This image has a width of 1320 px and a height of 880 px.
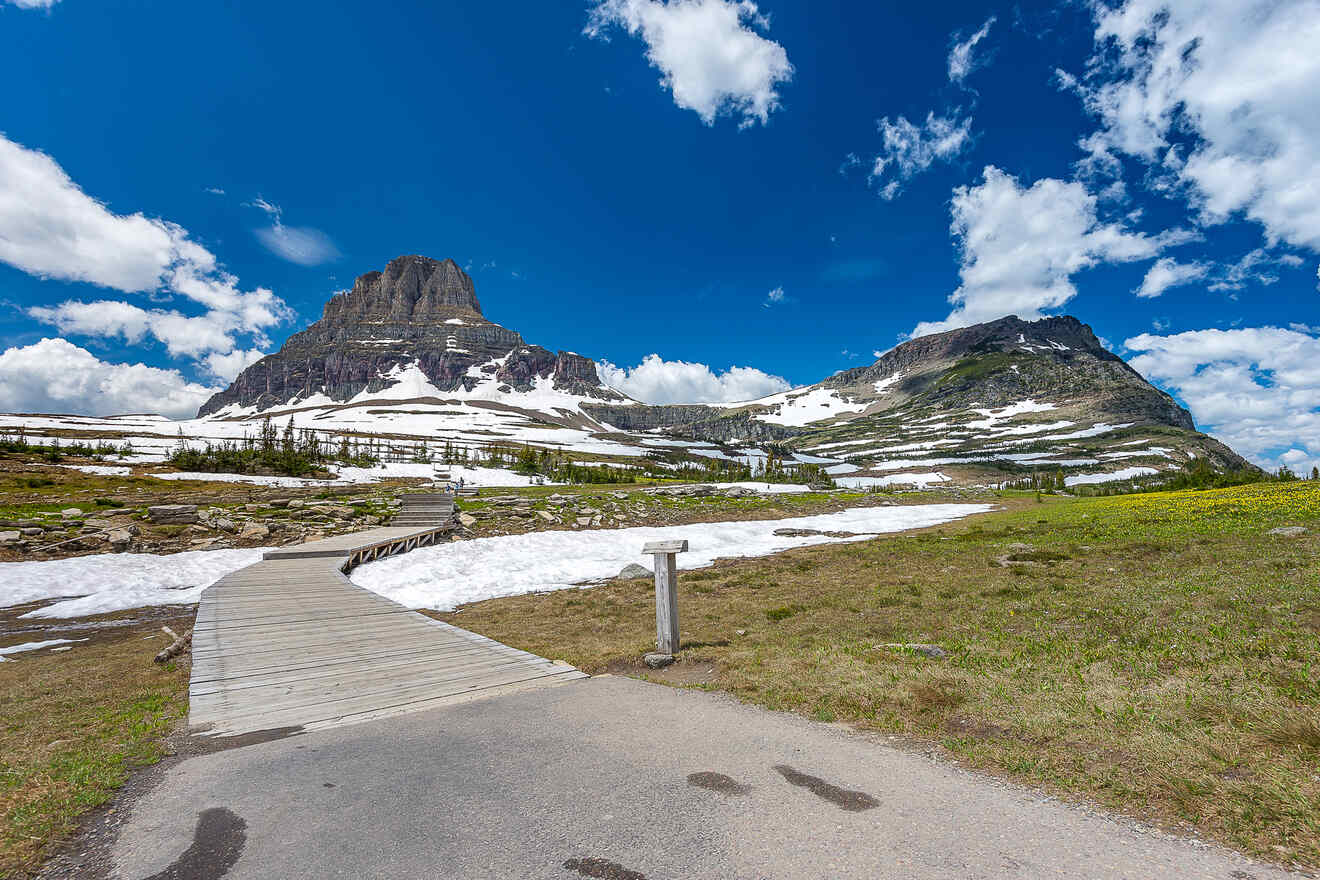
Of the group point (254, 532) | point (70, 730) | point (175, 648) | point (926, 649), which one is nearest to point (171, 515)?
point (254, 532)

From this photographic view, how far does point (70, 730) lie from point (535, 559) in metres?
18.2

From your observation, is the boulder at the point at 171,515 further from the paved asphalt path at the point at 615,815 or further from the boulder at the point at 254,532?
the paved asphalt path at the point at 615,815

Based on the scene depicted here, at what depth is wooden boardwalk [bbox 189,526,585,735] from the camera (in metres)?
7.82

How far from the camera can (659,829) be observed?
14.4ft

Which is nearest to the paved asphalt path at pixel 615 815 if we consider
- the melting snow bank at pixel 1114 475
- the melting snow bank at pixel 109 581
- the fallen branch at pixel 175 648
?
the fallen branch at pixel 175 648

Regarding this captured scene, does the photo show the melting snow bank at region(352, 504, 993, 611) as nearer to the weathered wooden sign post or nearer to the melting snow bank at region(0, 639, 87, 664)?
the weathered wooden sign post

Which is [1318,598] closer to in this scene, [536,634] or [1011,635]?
[1011,635]

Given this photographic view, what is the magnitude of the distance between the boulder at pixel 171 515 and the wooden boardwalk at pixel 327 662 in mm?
16488

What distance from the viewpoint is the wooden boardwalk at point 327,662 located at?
782 centimetres

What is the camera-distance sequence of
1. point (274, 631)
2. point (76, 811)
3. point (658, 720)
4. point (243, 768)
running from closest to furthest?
point (76, 811) < point (243, 768) < point (658, 720) < point (274, 631)

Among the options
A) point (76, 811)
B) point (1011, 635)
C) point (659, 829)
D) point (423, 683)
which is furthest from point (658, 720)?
point (1011, 635)

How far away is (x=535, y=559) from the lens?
82.5 ft

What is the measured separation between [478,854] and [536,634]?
33.2 feet

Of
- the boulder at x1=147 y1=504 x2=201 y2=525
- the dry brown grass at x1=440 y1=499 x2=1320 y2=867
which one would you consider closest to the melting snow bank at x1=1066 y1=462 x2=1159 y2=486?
the dry brown grass at x1=440 y1=499 x2=1320 y2=867
